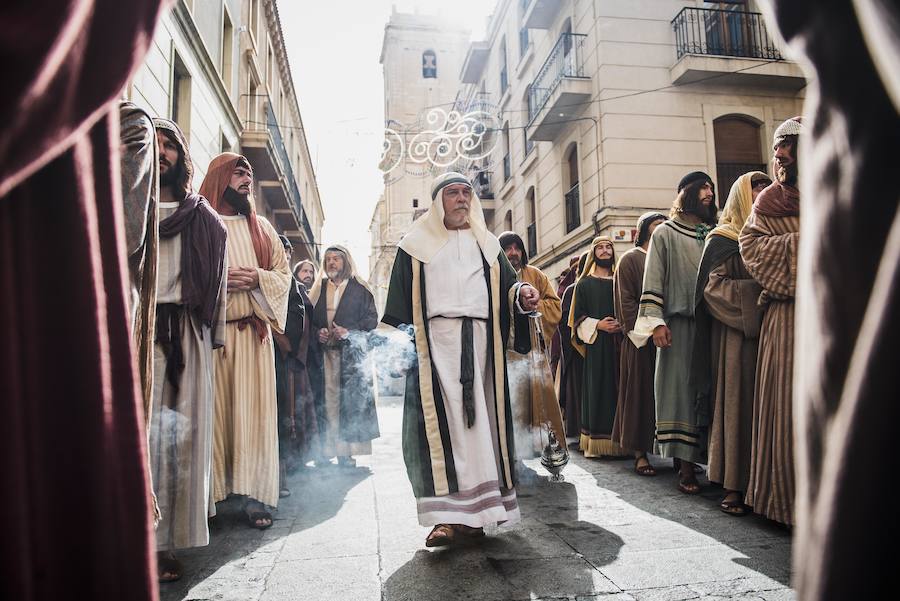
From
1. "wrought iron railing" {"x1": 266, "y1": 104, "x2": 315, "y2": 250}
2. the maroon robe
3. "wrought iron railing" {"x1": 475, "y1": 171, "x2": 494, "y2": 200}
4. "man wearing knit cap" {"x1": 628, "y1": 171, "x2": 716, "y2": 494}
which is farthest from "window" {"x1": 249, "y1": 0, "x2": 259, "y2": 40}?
the maroon robe

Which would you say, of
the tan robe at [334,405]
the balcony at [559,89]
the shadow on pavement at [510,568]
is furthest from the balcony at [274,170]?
the shadow on pavement at [510,568]

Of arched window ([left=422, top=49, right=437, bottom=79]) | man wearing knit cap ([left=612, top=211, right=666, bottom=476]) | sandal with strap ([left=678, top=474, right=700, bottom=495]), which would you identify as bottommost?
sandal with strap ([left=678, top=474, right=700, bottom=495])

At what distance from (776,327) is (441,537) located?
1981 millimetres

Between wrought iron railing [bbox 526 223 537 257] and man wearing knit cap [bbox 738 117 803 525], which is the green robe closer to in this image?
man wearing knit cap [bbox 738 117 803 525]

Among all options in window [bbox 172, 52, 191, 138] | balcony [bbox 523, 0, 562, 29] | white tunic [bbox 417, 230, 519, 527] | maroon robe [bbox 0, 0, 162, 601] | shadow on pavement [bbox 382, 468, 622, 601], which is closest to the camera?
maroon robe [bbox 0, 0, 162, 601]

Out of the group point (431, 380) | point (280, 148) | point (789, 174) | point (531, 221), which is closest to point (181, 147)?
point (431, 380)

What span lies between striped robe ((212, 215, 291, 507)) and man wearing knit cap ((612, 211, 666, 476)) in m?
2.69

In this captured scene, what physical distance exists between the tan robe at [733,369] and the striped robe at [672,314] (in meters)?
0.45

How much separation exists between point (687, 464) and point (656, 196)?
10.2m

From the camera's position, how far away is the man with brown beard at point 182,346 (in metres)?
2.72

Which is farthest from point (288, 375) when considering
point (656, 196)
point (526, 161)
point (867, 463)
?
point (526, 161)

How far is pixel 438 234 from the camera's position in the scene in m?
3.58

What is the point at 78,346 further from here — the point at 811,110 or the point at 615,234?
the point at 615,234

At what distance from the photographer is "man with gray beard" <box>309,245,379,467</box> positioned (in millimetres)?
5805
